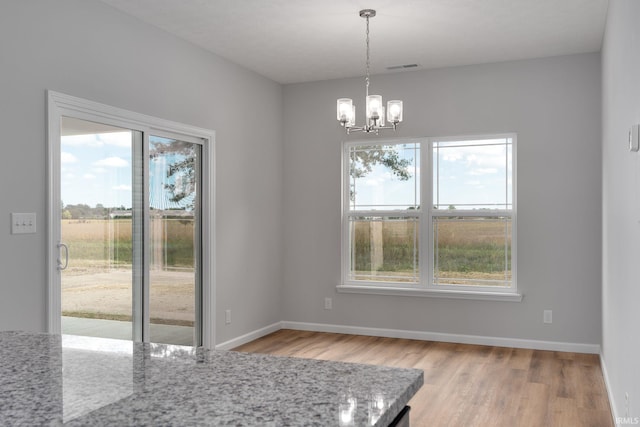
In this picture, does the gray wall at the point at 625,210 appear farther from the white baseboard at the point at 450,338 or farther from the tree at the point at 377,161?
the tree at the point at 377,161

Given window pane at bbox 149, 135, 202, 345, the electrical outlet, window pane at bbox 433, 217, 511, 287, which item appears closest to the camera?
the electrical outlet

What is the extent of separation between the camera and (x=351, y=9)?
13.0 feet

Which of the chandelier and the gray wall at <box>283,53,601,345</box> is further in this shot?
the gray wall at <box>283,53,601,345</box>

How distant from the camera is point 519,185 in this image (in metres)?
5.21

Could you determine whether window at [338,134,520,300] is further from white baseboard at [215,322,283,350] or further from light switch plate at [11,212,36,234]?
light switch plate at [11,212,36,234]

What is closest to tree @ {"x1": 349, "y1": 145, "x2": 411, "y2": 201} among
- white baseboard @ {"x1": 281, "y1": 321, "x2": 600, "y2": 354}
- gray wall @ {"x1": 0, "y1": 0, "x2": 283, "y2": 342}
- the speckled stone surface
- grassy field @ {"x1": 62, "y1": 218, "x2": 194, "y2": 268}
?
gray wall @ {"x1": 0, "y1": 0, "x2": 283, "y2": 342}

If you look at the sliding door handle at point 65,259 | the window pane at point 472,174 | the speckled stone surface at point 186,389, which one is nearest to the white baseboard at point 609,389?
the window pane at point 472,174

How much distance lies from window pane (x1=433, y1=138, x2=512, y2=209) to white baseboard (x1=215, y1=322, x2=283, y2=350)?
7.27ft

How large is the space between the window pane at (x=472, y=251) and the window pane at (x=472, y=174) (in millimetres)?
173

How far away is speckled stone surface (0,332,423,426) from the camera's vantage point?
2.97ft

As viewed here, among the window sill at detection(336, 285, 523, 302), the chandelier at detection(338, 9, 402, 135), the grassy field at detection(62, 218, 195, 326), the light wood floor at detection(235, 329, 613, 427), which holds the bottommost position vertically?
the light wood floor at detection(235, 329, 613, 427)

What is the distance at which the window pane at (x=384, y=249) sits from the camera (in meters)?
5.72

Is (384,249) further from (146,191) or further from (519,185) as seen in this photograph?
(146,191)

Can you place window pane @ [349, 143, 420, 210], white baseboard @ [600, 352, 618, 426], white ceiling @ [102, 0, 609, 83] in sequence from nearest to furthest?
white baseboard @ [600, 352, 618, 426]
white ceiling @ [102, 0, 609, 83]
window pane @ [349, 143, 420, 210]
